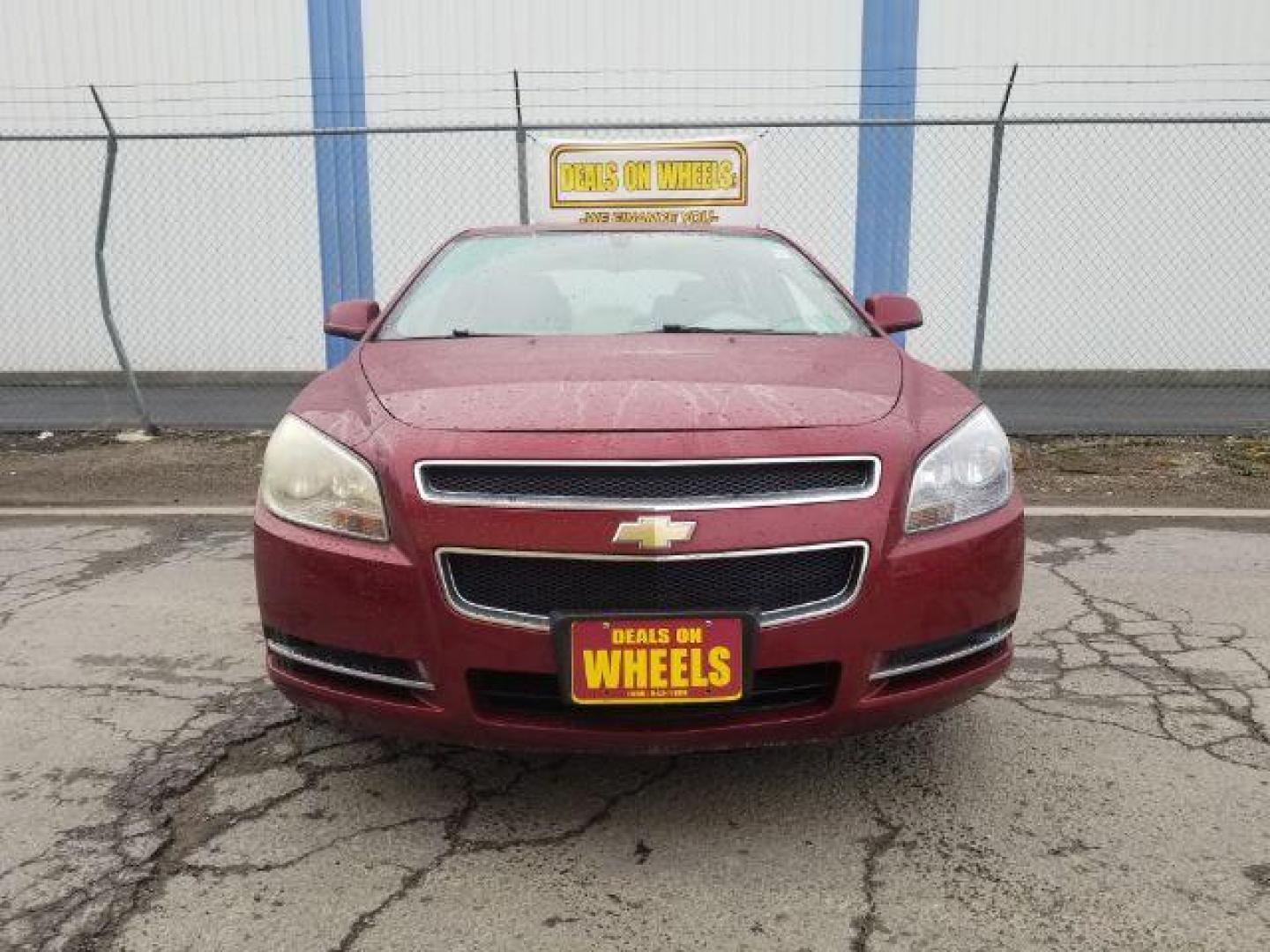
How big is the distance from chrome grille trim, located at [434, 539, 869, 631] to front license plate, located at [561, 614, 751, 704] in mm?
55

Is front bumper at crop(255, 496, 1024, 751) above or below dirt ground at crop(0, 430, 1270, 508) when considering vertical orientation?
above

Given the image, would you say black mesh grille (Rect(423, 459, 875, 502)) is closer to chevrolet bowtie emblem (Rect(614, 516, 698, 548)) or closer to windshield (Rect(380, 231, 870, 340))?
chevrolet bowtie emblem (Rect(614, 516, 698, 548))

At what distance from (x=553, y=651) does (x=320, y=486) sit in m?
0.67

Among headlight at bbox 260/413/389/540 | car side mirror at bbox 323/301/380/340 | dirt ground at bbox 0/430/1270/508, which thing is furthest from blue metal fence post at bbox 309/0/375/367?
headlight at bbox 260/413/389/540

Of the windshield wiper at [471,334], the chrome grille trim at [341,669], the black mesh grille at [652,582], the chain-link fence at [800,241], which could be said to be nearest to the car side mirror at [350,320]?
the windshield wiper at [471,334]

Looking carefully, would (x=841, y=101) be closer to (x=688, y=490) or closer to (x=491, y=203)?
(x=491, y=203)

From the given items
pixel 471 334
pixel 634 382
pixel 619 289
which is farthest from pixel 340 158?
pixel 634 382

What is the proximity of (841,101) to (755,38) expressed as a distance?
103 cm

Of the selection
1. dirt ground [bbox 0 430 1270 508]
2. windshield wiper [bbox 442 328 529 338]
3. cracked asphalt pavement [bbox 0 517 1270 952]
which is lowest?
dirt ground [bbox 0 430 1270 508]

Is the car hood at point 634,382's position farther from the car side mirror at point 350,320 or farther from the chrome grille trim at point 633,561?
the car side mirror at point 350,320

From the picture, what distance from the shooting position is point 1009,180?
33.7ft

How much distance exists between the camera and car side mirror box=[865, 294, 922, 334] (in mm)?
3699

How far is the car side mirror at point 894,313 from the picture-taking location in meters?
3.70

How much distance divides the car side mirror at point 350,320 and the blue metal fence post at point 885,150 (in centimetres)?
747
